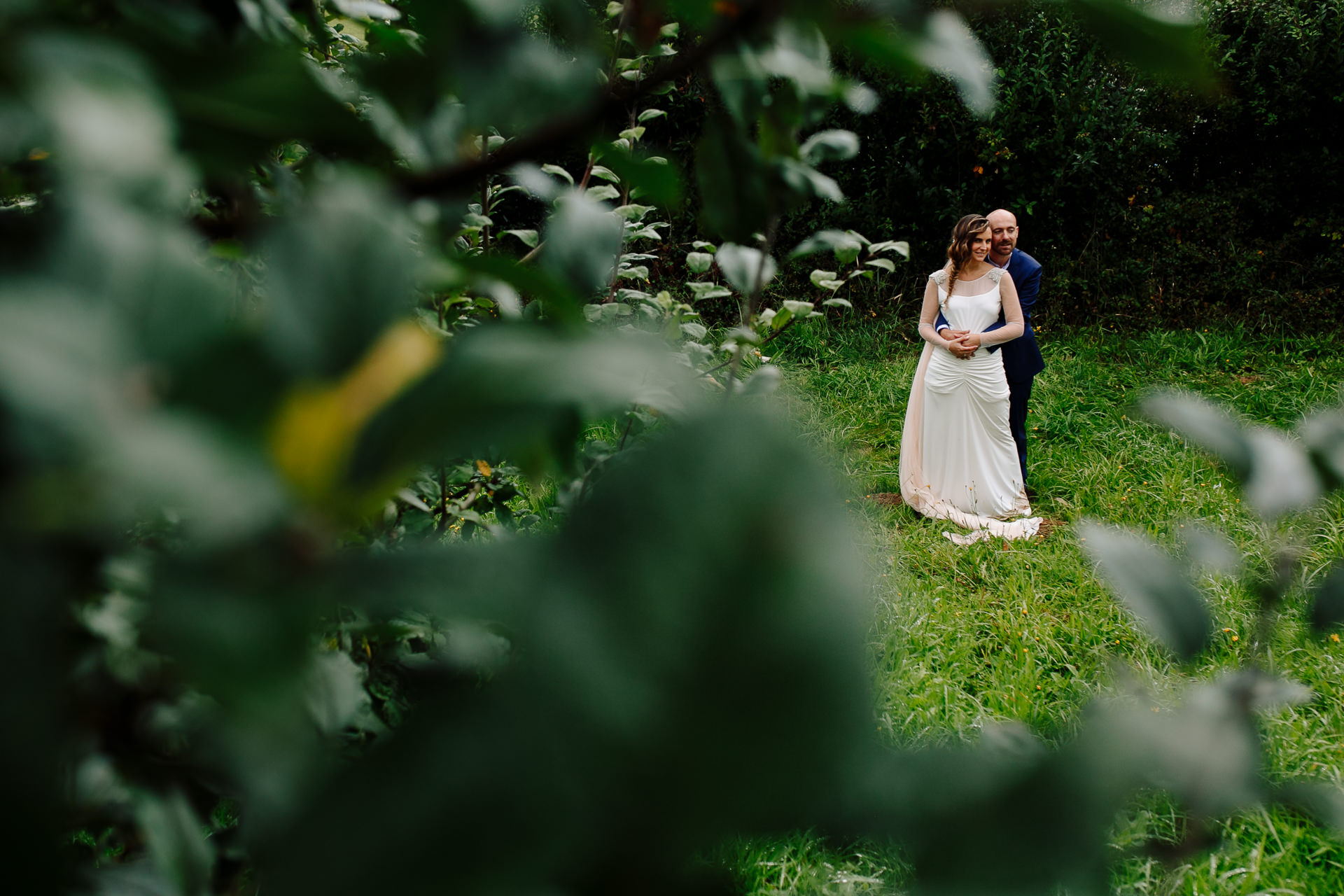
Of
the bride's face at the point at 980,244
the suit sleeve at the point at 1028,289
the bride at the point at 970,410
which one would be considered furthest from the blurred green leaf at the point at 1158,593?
the suit sleeve at the point at 1028,289

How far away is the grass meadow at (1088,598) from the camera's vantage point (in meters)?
1.94

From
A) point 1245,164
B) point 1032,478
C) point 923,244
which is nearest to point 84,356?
point 1032,478

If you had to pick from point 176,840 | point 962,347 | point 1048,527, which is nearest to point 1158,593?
point 176,840

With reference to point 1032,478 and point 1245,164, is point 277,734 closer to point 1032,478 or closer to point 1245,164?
point 1032,478

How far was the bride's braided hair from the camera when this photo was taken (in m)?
4.72

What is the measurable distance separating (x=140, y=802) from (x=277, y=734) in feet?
0.97

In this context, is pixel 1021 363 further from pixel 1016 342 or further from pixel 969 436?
pixel 969 436

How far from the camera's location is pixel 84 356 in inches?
5.9

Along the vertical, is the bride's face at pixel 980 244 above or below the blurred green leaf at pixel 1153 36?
below

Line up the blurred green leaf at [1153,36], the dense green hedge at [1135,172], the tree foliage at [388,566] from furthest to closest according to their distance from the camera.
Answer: the dense green hedge at [1135,172], the blurred green leaf at [1153,36], the tree foliage at [388,566]

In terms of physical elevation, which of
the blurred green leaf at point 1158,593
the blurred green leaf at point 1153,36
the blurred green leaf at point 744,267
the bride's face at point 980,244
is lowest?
the bride's face at point 980,244

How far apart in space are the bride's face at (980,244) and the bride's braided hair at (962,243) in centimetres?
2

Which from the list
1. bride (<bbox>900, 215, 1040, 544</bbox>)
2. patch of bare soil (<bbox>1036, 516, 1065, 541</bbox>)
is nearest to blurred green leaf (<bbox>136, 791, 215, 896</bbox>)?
patch of bare soil (<bbox>1036, 516, 1065, 541</bbox>)

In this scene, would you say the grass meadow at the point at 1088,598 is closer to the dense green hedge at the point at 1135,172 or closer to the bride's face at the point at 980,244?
the dense green hedge at the point at 1135,172
